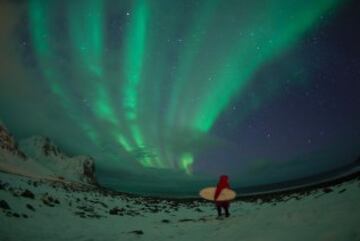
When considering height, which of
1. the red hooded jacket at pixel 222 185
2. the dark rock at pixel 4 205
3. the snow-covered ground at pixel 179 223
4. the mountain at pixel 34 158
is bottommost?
the snow-covered ground at pixel 179 223

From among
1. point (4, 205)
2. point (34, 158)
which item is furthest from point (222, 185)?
point (34, 158)

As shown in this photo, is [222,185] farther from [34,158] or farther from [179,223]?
[34,158]

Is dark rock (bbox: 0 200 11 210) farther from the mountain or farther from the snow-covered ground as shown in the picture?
the mountain

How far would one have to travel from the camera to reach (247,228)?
8.41m

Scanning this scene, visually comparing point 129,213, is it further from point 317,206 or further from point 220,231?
point 317,206

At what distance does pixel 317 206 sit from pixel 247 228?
2.14m

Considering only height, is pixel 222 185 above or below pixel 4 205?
above

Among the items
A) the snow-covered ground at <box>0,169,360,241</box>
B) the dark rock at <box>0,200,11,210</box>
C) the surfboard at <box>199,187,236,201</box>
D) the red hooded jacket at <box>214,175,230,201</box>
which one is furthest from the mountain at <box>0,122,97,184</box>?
the red hooded jacket at <box>214,175,230,201</box>

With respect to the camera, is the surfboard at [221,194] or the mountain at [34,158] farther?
the mountain at [34,158]

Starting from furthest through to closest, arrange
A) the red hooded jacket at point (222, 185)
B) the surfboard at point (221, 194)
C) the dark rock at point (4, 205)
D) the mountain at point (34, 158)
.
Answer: the mountain at point (34, 158) < the red hooded jacket at point (222, 185) < the surfboard at point (221, 194) < the dark rock at point (4, 205)

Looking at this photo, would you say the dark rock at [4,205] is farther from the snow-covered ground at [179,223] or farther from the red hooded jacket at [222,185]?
the red hooded jacket at [222,185]

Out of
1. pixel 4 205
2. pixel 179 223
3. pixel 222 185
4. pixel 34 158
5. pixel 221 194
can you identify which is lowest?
pixel 179 223

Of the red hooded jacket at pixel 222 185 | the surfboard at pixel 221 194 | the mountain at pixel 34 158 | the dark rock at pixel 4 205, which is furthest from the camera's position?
the mountain at pixel 34 158

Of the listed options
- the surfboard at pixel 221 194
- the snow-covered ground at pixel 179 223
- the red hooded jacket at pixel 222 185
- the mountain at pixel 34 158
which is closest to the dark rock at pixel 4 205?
the snow-covered ground at pixel 179 223
